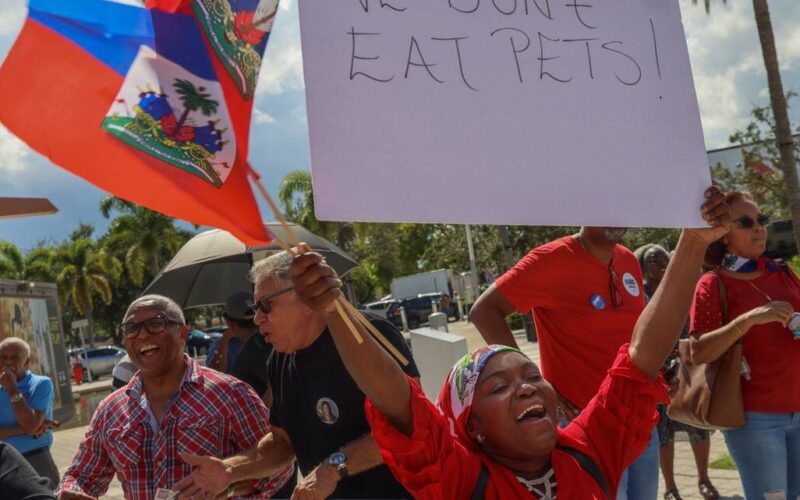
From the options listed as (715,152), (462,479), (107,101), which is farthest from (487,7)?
(715,152)

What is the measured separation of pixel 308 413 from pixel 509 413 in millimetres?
1019

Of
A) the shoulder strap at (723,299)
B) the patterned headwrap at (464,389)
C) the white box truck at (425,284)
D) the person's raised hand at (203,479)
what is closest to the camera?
the patterned headwrap at (464,389)

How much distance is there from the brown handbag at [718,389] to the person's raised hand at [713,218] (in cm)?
143

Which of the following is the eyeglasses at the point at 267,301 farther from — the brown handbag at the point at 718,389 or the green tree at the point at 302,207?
the green tree at the point at 302,207

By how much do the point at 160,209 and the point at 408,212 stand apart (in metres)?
0.62

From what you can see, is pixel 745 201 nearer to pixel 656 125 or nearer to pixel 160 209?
pixel 656 125

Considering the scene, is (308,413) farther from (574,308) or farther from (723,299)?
(723,299)

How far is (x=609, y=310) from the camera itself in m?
3.69

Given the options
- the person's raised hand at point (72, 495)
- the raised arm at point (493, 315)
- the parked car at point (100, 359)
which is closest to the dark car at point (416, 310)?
the parked car at point (100, 359)

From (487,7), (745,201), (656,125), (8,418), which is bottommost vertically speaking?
(8,418)

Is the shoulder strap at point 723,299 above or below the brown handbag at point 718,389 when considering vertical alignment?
above

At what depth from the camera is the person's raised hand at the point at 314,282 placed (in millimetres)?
1861

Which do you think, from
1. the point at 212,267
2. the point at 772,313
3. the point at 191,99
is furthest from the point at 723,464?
the point at 191,99

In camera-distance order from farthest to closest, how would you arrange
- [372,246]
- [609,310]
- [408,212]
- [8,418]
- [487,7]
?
[372,246], [8,418], [609,310], [487,7], [408,212]
